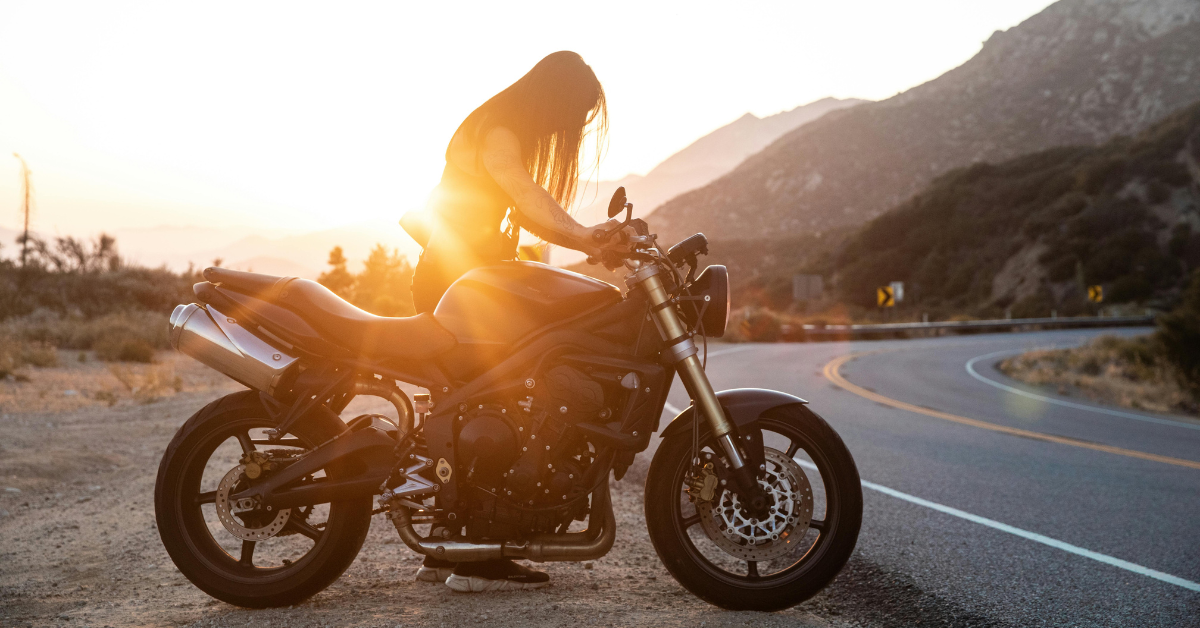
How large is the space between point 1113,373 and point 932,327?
15.4m

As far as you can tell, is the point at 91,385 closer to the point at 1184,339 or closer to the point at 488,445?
the point at 488,445

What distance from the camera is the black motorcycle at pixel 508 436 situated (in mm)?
2982

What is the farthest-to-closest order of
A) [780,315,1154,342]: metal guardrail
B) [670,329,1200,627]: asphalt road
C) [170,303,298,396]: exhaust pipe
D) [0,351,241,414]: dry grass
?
[780,315,1154,342]: metal guardrail < [0,351,241,414]: dry grass < [670,329,1200,627]: asphalt road < [170,303,298,396]: exhaust pipe

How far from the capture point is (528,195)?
310cm

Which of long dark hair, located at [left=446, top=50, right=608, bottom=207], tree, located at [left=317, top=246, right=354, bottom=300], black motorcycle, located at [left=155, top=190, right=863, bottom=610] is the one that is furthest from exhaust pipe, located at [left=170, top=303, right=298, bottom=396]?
tree, located at [left=317, top=246, right=354, bottom=300]

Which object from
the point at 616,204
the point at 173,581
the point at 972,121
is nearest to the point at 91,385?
the point at 173,581

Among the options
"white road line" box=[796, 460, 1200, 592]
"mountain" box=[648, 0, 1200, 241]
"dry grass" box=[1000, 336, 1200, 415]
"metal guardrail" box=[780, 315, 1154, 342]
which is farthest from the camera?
"mountain" box=[648, 0, 1200, 241]

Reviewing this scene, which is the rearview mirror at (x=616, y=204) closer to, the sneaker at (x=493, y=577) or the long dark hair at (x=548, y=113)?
the long dark hair at (x=548, y=113)

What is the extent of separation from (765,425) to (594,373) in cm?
75

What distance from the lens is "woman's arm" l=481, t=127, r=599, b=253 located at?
120 inches

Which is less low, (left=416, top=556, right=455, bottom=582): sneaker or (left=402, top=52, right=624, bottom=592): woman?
(left=402, top=52, right=624, bottom=592): woman

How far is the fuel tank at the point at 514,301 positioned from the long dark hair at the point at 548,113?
40 cm

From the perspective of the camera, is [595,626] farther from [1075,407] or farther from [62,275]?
[62,275]

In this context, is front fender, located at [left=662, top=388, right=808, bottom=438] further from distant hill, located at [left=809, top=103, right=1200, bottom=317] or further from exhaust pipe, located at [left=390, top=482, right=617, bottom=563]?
distant hill, located at [left=809, top=103, right=1200, bottom=317]
